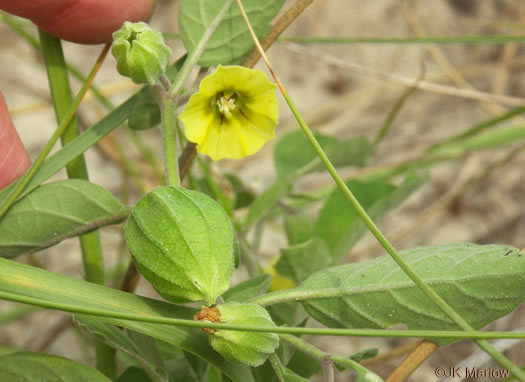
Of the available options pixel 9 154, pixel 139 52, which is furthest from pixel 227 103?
pixel 9 154

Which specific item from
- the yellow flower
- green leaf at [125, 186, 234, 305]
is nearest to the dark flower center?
the yellow flower

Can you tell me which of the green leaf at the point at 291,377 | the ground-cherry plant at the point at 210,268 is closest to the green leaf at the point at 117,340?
the ground-cherry plant at the point at 210,268

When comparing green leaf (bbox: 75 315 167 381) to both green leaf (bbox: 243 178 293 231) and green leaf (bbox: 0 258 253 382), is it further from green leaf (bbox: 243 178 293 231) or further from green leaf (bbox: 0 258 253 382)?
green leaf (bbox: 243 178 293 231)

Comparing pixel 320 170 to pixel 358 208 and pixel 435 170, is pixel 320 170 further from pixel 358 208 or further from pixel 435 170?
pixel 435 170

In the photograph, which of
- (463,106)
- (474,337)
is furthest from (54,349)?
(463,106)

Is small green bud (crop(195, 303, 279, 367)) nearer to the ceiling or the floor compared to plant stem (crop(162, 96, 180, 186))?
nearer to the floor

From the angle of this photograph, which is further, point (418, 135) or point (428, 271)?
point (418, 135)
